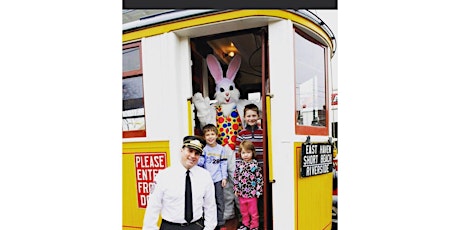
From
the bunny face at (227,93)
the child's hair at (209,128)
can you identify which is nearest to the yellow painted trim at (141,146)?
the child's hair at (209,128)

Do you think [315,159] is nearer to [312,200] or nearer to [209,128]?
[312,200]

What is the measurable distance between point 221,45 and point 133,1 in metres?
0.68

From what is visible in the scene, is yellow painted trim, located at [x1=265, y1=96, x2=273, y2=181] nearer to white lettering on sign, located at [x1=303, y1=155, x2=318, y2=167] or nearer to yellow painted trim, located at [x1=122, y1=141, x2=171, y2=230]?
white lettering on sign, located at [x1=303, y1=155, x2=318, y2=167]

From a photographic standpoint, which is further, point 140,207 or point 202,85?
point 202,85

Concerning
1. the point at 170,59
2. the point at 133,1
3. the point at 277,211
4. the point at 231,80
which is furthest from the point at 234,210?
the point at 133,1

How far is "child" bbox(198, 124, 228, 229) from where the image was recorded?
159cm

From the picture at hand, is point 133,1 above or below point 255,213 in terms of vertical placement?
above

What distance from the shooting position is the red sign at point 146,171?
1551 millimetres

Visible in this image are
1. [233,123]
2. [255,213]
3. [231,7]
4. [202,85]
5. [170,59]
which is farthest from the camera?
[202,85]

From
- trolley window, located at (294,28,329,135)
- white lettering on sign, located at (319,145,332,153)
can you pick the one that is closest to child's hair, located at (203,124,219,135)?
trolley window, located at (294,28,329,135)

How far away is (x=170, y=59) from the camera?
1570 millimetres

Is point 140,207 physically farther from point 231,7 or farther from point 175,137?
point 231,7

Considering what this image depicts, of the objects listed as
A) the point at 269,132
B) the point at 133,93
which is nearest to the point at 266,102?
the point at 269,132

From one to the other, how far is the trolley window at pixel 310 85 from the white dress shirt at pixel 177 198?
1.60 feet
